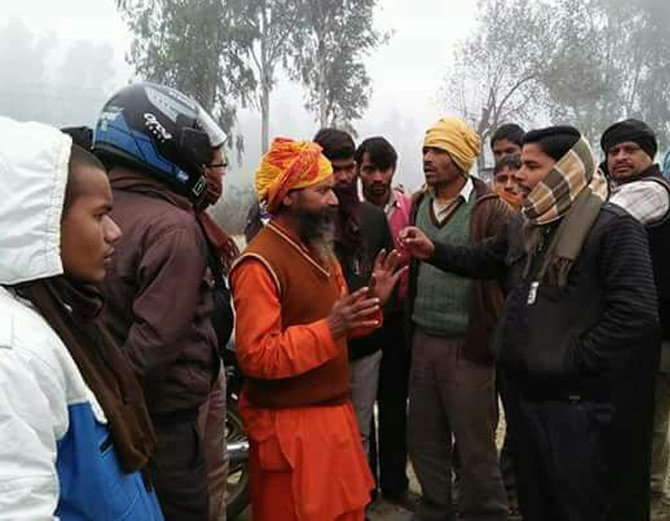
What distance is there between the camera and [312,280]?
8.74 feet

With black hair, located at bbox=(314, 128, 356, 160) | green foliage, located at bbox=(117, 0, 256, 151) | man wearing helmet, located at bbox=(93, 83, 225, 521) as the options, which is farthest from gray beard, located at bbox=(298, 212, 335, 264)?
green foliage, located at bbox=(117, 0, 256, 151)

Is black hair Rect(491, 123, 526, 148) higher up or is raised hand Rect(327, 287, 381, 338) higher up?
black hair Rect(491, 123, 526, 148)

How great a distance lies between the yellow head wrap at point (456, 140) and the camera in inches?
Result: 141

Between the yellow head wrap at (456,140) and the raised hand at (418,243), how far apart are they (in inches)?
20.1

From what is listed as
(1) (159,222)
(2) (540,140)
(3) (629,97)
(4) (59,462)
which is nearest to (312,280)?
(1) (159,222)

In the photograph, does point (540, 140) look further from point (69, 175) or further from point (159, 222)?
point (69, 175)

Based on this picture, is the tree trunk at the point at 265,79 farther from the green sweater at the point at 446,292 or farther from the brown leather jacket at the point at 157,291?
the brown leather jacket at the point at 157,291

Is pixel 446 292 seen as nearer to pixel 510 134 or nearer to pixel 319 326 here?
pixel 319 326

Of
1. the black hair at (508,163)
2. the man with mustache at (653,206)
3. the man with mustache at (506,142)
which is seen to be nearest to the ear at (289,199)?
the man with mustache at (653,206)

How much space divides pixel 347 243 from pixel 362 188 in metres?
0.75

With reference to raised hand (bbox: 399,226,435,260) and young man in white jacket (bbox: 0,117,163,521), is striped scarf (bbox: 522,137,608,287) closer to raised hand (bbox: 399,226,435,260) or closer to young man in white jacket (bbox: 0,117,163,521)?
raised hand (bbox: 399,226,435,260)

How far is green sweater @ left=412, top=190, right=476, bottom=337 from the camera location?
11.3 ft

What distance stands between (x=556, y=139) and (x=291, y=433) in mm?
1463

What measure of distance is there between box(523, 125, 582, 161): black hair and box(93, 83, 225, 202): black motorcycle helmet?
1.28m
